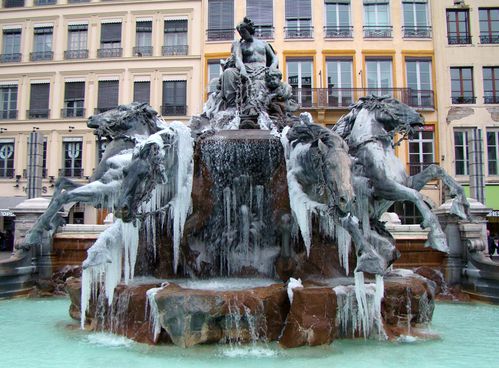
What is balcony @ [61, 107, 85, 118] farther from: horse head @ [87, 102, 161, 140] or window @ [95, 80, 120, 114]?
horse head @ [87, 102, 161, 140]

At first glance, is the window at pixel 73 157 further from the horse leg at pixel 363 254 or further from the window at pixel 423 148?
the horse leg at pixel 363 254

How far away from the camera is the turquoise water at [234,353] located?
17.0 feet

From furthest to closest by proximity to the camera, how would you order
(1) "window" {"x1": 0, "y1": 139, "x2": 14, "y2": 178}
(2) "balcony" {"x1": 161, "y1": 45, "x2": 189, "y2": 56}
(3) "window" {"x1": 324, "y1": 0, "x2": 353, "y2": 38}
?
(2) "balcony" {"x1": 161, "y1": 45, "x2": 189, "y2": 56} < (1) "window" {"x1": 0, "y1": 139, "x2": 14, "y2": 178} < (3) "window" {"x1": 324, "y1": 0, "x2": 353, "y2": 38}

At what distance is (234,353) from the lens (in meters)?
5.61

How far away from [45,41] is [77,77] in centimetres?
387

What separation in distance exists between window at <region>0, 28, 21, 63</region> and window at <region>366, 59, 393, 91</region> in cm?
2404

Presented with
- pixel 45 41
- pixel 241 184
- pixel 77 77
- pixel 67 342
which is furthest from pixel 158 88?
pixel 67 342

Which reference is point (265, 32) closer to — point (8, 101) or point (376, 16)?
point (376, 16)

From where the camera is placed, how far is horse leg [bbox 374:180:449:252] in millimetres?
7812

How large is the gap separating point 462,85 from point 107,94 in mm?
22791

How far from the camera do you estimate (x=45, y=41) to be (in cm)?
3356

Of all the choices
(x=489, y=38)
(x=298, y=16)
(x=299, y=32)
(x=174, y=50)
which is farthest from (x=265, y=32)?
(x=489, y=38)

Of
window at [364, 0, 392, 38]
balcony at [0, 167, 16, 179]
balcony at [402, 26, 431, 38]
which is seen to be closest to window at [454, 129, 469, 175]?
balcony at [402, 26, 431, 38]

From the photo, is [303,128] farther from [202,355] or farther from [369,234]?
[202,355]
